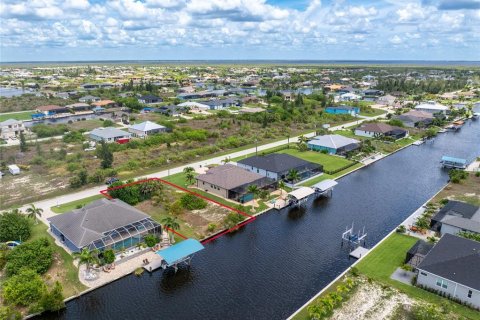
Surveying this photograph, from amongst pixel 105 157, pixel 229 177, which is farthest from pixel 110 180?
pixel 229 177

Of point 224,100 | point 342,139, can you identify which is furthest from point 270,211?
point 224,100

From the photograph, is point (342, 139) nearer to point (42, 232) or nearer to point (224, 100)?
point (42, 232)

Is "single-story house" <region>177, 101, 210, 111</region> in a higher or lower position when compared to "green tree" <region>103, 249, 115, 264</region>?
lower

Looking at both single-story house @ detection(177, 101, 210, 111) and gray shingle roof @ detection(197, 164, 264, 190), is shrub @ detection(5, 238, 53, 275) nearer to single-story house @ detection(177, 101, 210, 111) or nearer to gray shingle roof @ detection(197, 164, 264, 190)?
gray shingle roof @ detection(197, 164, 264, 190)

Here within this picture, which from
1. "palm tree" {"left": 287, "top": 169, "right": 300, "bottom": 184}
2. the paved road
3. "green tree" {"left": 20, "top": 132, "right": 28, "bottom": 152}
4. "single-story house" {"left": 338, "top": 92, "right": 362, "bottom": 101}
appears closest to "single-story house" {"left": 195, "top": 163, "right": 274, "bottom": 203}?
"palm tree" {"left": 287, "top": 169, "right": 300, "bottom": 184}

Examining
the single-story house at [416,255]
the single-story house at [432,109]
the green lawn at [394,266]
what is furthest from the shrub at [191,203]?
the single-story house at [432,109]

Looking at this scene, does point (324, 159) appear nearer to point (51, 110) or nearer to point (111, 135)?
point (111, 135)
